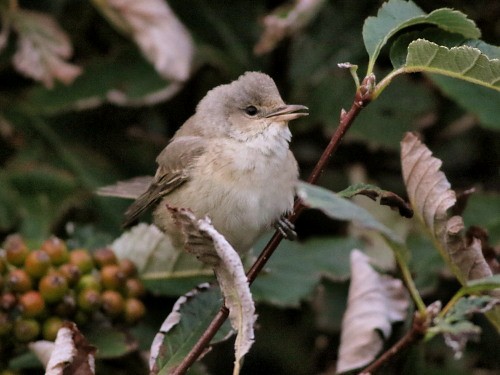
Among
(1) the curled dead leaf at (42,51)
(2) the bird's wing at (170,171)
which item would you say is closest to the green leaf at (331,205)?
(2) the bird's wing at (170,171)

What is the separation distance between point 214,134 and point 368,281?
0.63 metres

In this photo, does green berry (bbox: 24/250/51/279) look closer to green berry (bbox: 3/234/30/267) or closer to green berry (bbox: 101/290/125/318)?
green berry (bbox: 3/234/30/267)

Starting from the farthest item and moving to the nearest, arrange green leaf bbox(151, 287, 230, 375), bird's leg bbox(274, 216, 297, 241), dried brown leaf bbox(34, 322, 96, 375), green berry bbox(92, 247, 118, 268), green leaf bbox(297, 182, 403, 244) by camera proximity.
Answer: green berry bbox(92, 247, 118, 268)
bird's leg bbox(274, 216, 297, 241)
green leaf bbox(151, 287, 230, 375)
dried brown leaf bbox(34, 322, 96, 375)
green leaf bbox(297, 182, 403, 244)

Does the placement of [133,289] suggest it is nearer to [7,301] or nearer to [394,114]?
[7,301]

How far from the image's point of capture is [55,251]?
2057 mm

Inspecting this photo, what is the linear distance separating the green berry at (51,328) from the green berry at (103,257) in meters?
0.19

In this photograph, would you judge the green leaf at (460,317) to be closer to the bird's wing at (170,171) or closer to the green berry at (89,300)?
the green berry at (89,300)

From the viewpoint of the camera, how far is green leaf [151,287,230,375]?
166 centimetres

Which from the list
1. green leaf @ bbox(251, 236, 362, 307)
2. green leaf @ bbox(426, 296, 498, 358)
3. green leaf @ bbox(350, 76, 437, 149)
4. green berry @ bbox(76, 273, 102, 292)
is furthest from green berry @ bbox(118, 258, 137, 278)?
green leaf @ bbox(426, 296, 498, 358)

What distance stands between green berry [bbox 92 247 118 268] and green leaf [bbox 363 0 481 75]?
3.06ft

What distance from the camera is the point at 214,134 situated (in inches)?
91.7

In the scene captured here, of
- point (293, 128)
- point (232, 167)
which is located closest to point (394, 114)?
point (293, 128)

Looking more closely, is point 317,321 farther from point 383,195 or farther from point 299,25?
point 383,195

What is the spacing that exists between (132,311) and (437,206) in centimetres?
89
